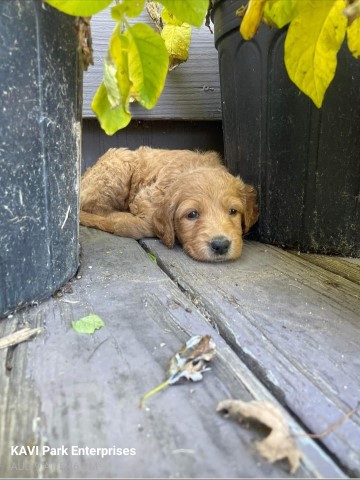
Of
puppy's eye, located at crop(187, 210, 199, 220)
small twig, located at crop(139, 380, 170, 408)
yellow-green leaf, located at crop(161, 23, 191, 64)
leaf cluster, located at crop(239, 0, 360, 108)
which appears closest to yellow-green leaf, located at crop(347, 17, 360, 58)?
leaf cluster, located at crop(239, 0, 360, 108)

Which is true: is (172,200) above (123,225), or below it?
above

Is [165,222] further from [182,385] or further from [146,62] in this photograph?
[182,385]

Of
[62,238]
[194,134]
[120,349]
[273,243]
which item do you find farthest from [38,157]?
[194,134]

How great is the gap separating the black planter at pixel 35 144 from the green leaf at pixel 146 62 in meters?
0.33

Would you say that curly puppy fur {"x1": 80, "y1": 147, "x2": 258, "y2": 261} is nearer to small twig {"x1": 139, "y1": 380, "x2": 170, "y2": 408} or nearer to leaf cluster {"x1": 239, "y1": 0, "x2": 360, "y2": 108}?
leaf cluster {"x1": 239, "y1": 0, "x2": 360, "y2": 108}

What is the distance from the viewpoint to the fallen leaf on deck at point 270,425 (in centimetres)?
85

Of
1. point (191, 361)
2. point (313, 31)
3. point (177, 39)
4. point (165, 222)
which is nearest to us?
point (191, 361)

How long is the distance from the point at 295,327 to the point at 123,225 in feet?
5.76

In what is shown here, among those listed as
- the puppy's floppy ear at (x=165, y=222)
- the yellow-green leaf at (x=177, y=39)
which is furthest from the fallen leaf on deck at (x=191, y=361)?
the yellow-green leaf at (x=177, y=39)

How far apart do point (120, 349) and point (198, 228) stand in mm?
1493

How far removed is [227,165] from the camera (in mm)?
3078

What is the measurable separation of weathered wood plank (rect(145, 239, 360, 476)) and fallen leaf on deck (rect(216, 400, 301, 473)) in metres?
0.09

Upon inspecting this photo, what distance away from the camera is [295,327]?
1.46 meters

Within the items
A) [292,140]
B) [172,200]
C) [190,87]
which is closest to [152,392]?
[292,140]
